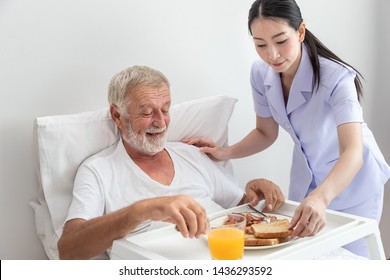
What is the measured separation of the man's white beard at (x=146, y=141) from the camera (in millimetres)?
1685

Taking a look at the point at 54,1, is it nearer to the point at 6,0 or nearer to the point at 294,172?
the point at 6,0

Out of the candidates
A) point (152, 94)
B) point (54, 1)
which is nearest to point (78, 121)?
point (152, 94)

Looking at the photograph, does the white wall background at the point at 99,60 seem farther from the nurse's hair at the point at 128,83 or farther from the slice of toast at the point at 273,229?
the slice of toast at the point at 273,229

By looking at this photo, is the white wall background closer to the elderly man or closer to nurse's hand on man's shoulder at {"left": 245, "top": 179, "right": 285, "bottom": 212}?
the elderly man

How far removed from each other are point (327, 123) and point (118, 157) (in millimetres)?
677

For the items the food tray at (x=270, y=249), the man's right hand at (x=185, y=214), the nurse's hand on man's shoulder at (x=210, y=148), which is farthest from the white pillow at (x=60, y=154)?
the man's right hand at (x=185, y=214)

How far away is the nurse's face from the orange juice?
0.62m

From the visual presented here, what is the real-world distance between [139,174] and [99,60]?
0.42 meters

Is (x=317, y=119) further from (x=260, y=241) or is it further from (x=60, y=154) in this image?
(x=60, y=154)

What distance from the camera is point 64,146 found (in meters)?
1.67

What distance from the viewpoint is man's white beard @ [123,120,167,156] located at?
5.53ft

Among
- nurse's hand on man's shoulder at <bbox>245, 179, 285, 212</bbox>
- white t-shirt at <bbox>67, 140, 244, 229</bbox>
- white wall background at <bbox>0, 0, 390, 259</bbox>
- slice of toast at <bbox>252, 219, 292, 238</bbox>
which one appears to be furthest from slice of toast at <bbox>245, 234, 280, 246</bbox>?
white wall background at <bbox>0, 0, 390, 259</bbox>

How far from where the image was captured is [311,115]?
180 cm

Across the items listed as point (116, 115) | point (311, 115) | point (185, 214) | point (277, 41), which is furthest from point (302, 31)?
point (185, 214)
